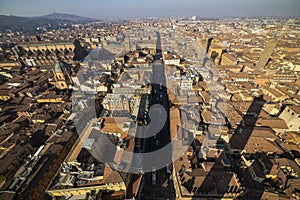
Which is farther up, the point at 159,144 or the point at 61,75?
the point at 61,75

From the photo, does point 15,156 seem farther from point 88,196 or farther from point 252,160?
point 252,160

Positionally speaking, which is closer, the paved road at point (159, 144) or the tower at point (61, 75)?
the paved road at point (159, 144)

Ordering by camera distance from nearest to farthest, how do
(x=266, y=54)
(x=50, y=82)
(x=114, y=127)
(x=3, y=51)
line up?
1. (x=114, y=127)
2. (x=50, y=82)
3. (x=266, y=54)
4. (x=3, y=51)

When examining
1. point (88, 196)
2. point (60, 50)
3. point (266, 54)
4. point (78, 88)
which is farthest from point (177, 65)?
point (60, 50)

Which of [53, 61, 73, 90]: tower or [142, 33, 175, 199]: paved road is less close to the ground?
[53, 61, 73, 90]: tower

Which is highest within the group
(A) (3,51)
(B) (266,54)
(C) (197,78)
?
(B) (266,54)

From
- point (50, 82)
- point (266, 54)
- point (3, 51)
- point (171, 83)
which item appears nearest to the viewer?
point (171, 83)

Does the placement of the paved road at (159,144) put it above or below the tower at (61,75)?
below

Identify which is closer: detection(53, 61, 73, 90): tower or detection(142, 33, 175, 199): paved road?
detection(142, 33, 175, 199): paved road

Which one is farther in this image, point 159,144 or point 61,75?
point 61,75

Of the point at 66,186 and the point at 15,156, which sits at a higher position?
the point at 66,186

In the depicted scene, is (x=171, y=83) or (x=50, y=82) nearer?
(x=171, y=83)
